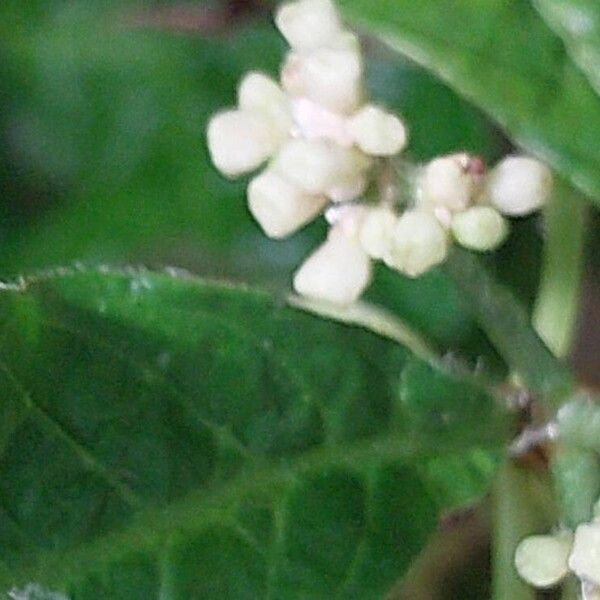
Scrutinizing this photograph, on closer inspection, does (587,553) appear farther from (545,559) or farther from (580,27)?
(580,27)

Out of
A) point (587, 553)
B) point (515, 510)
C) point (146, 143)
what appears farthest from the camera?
point (146, 143)

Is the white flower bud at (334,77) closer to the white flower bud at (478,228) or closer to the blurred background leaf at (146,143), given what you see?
the white flower bud at (478,228)

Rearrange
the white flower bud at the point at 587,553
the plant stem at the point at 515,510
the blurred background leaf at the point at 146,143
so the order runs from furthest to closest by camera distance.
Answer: the blurred background leaf at the point at 146,143 → the plant stem at the point at 515,510 → the white flower bud at the point at 587,553

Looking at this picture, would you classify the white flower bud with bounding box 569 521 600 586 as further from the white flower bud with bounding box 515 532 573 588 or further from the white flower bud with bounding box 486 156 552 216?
the white flower bud with bounding box 486 156 552 216

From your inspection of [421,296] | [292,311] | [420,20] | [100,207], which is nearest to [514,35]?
[420,20]

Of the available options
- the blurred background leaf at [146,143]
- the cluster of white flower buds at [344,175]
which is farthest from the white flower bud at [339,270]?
the blurred background leaf at [146,143]

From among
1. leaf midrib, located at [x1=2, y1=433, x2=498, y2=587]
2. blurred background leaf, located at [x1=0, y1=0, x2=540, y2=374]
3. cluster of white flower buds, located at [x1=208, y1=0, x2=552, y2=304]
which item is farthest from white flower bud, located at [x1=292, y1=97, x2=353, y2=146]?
blurred background leaf, located at [x1=0, y1=0, x2=540, y2=374]

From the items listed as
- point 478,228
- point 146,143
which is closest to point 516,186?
point 478,228
